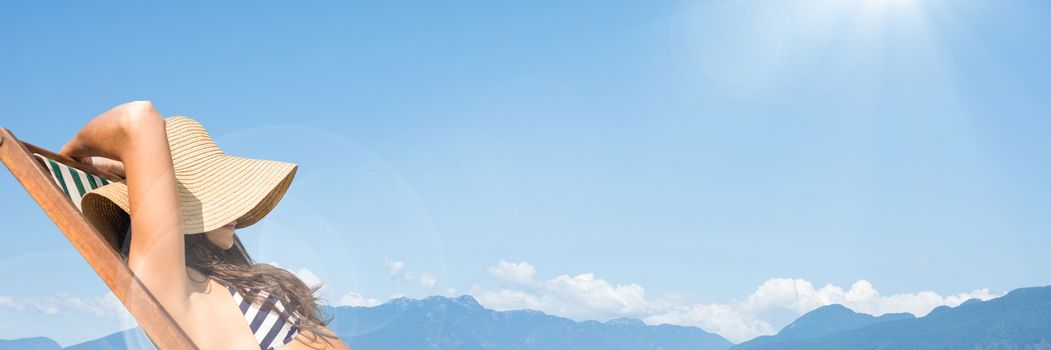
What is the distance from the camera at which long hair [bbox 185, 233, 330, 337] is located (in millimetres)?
2912

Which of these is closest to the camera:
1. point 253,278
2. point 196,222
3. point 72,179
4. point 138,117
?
point 138,117

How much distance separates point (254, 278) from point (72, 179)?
0.75 metres

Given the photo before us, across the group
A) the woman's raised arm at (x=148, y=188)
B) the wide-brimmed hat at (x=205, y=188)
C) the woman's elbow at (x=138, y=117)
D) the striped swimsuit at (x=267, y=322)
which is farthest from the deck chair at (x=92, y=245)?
the striped swimsuit at (x=267, y=322)

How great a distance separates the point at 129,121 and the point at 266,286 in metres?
0.93

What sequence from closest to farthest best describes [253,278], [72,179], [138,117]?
[138,117] < [72,179] < [253,278]

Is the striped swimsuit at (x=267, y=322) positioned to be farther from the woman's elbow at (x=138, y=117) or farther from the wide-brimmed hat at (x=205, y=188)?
the woman's elbow at (x=138, y=117)

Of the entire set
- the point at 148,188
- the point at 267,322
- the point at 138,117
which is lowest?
the point at 267,322

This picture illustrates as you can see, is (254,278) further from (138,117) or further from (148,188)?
(138,117)

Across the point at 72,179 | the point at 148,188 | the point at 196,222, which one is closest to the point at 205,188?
the point at 196,222

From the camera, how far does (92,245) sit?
2.44 m

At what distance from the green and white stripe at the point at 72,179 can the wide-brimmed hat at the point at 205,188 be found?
14 cm

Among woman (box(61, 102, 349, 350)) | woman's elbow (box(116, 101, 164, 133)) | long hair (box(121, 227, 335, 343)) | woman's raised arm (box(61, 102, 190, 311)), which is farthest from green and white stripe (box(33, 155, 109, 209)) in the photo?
woman's elbow (box(116, 101, 164, 133))

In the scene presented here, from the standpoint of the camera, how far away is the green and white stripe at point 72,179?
280 centimetres

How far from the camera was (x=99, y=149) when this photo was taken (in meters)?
2.56
